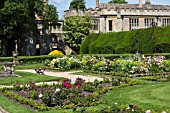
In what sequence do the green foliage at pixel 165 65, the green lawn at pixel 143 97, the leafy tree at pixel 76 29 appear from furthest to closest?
1. the leafy tree at pixel 76 29
2. the green foliage at pixel 165 65
3. the green lawn at pixel 143 97

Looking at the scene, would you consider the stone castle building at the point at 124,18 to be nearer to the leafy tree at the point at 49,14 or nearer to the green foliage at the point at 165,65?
the leafy tree at the point at 49,14

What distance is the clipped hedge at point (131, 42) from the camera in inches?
1291

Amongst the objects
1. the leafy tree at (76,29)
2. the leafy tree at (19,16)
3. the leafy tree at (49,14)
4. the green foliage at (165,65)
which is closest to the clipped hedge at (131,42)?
the leafy tree at (19,16)

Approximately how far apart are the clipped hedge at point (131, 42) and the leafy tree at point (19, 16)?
8362 mm

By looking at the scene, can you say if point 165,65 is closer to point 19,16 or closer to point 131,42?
point 131,42

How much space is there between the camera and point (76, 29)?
53.6m

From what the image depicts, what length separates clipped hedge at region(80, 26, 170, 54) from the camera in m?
32.8

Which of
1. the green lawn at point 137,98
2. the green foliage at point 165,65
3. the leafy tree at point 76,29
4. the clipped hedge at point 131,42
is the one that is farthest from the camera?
the leafy tree at point 76,29

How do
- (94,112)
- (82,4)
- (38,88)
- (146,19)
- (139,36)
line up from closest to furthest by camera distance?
(94,112), (38,88), (139,36), (146,19), (82,4)

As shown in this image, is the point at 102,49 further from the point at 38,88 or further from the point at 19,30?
the point at 38,88

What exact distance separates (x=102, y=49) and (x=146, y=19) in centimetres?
1913

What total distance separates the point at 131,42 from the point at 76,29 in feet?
60.5

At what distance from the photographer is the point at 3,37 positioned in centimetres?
5066

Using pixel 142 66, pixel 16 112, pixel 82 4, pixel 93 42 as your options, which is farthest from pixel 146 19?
pixel 16 112
